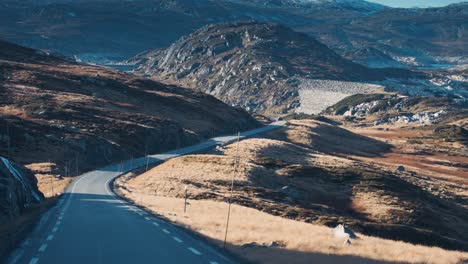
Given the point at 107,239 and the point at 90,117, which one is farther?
the point at 90,117

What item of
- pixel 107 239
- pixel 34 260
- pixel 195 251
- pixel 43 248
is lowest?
pixel 107 239

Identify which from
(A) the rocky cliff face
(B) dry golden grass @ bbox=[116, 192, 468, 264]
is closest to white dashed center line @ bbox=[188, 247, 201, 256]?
(B) dry golden grass @ bbox=[116, 192, 468, 264]

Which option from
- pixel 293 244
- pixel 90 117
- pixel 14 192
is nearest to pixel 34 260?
pixel 293 244

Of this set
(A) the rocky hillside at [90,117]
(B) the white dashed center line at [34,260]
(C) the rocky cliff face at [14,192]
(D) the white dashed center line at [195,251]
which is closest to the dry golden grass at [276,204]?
(D) the white dashed center line at [195,251]

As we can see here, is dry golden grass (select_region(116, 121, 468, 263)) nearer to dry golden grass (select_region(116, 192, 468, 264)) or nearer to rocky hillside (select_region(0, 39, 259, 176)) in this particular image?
dry golden grass (select_region(116, 192, 468, 264))

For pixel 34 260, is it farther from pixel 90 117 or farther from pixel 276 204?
pixel 90 117

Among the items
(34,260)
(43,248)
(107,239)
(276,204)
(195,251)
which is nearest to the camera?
(34,260)
